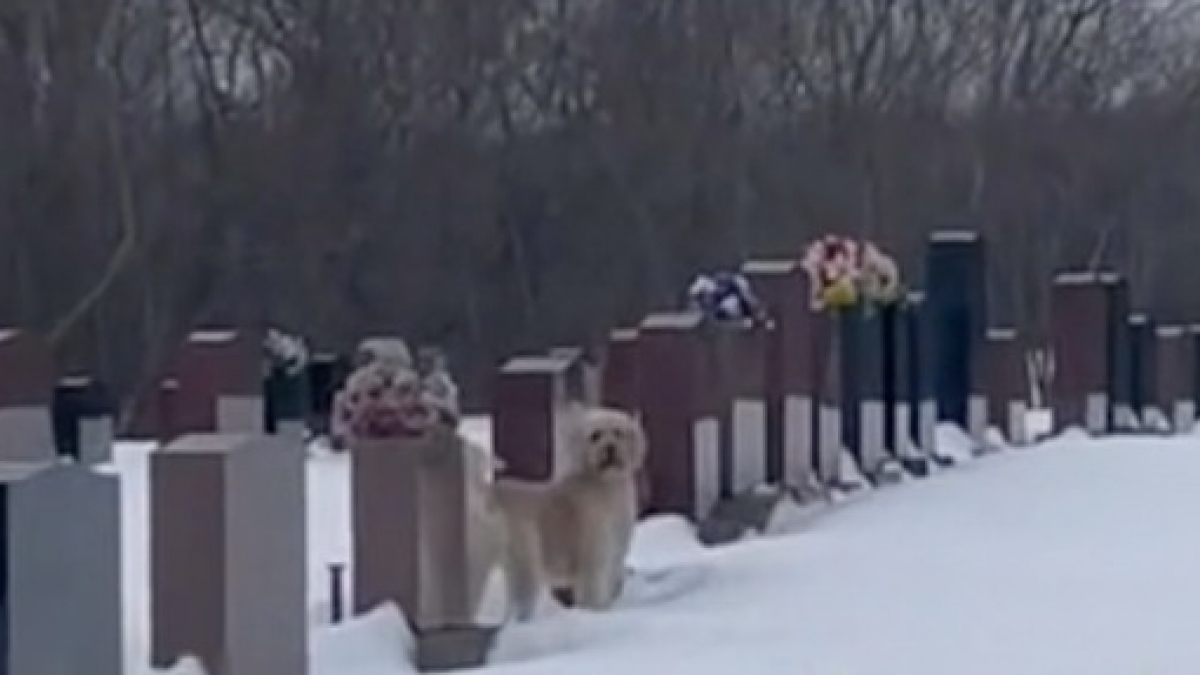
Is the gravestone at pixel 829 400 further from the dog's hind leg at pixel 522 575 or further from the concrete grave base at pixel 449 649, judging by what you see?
the concrete grave base at pixel 449 649

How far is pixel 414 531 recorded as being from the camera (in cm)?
742

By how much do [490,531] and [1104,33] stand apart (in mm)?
22780

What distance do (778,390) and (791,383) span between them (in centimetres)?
5

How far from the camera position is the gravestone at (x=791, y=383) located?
1070cm

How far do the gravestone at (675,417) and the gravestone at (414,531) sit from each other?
7.77 feet

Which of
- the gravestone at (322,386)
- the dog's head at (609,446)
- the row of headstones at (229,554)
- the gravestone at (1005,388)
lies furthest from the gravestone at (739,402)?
the gravestone at (1005,388)

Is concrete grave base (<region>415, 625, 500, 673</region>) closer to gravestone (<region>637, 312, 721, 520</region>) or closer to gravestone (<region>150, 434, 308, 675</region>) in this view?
gravestone (<region>150, 434, 308, 675</region>)

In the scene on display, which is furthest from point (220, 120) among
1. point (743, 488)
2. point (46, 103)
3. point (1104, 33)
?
point (743, 488)

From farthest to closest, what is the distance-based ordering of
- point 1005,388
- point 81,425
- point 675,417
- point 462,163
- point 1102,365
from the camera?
1. point 462,163
2. point 1102,365
3. point 1005,388
4. point 81,425
5. point 675,417

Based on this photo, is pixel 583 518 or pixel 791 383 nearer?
pixel 583 518

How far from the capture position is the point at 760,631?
7641 mm

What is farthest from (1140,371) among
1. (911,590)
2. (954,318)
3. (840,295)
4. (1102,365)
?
(911,590)

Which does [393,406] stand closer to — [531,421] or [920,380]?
[531,421]

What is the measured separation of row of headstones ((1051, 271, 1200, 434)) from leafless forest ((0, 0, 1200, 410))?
956 cm
